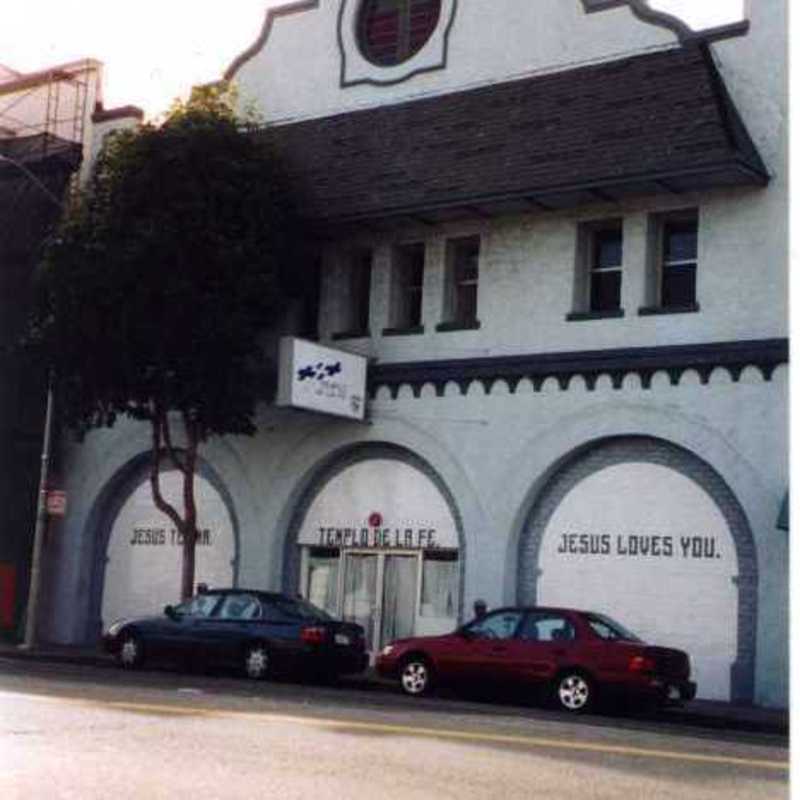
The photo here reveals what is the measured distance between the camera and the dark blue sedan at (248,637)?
72.6 feet

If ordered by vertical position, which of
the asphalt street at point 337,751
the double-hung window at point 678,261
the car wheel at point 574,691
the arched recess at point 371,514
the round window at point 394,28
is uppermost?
the round window at point 394,28

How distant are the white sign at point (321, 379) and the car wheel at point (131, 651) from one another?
4.59 m

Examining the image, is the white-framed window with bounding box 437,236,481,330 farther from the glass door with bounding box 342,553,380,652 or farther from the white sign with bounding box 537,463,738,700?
the glass door with bounding box 342,553,380,652

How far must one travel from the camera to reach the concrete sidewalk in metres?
19.4

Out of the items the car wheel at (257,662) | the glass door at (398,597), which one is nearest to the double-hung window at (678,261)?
the glass door at (398,597)

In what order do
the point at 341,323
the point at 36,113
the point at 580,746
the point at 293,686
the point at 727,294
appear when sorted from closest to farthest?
the point at 580,746 → the point at 293,686 → the point at 727,294 → the point at 341,323 → the point at 36,113

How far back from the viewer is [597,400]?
24.3 meters

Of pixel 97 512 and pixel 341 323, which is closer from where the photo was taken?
pixel 341 323

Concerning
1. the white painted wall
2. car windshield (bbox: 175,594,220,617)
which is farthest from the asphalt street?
the white painted wall

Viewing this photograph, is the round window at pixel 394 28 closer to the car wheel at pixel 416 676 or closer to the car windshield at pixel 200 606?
the car windshield at pixel 200 606

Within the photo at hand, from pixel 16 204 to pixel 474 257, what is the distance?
1098cm

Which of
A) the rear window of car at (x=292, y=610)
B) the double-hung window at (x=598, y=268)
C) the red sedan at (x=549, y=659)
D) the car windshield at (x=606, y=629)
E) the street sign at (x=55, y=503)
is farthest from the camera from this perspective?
the street sign at (x=55, y=503)

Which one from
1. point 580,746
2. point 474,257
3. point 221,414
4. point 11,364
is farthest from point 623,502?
point 11,364

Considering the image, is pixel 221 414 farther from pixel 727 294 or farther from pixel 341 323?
pixel 727 294
